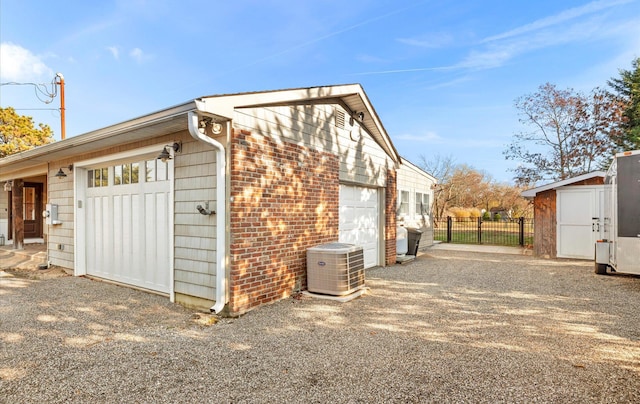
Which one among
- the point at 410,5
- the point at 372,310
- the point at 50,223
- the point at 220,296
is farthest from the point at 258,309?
the point at 410,5

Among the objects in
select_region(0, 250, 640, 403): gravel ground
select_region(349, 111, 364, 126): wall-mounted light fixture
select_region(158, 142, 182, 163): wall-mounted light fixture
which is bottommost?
select_region(0, 250, 640, 403): gravel ground

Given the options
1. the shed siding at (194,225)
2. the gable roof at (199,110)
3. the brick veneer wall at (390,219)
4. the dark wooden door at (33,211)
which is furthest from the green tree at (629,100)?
the dark wooden door at (33,211)

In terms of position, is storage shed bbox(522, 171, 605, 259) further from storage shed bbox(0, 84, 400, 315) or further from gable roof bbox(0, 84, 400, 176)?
storage shed bbox(0, 84, 400, 315)

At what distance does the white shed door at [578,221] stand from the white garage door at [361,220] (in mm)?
5994

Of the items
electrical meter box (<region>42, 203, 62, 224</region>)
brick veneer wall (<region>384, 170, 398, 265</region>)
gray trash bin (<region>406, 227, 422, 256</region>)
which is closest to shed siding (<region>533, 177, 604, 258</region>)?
gray trash bin (<region>406, 227, 422, 256</region>)

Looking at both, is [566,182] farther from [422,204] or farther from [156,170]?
[156,170]

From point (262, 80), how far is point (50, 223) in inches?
505

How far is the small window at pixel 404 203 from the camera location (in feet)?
38.4

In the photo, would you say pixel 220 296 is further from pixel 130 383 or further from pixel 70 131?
pixel 70 131

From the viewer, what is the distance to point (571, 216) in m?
10.2

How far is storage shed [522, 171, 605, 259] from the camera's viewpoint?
9.83m

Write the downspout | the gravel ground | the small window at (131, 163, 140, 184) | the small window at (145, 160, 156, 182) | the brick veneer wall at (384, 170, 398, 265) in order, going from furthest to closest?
the brick veneer wall at (384, 170, 398, 265) → the small window at (131, 163, 140, 184) → the small window at (145, 160, 156, 182) → the downspout → the gravel ground

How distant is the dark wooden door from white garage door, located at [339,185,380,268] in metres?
12.7

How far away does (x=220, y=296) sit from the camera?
4.64 m
